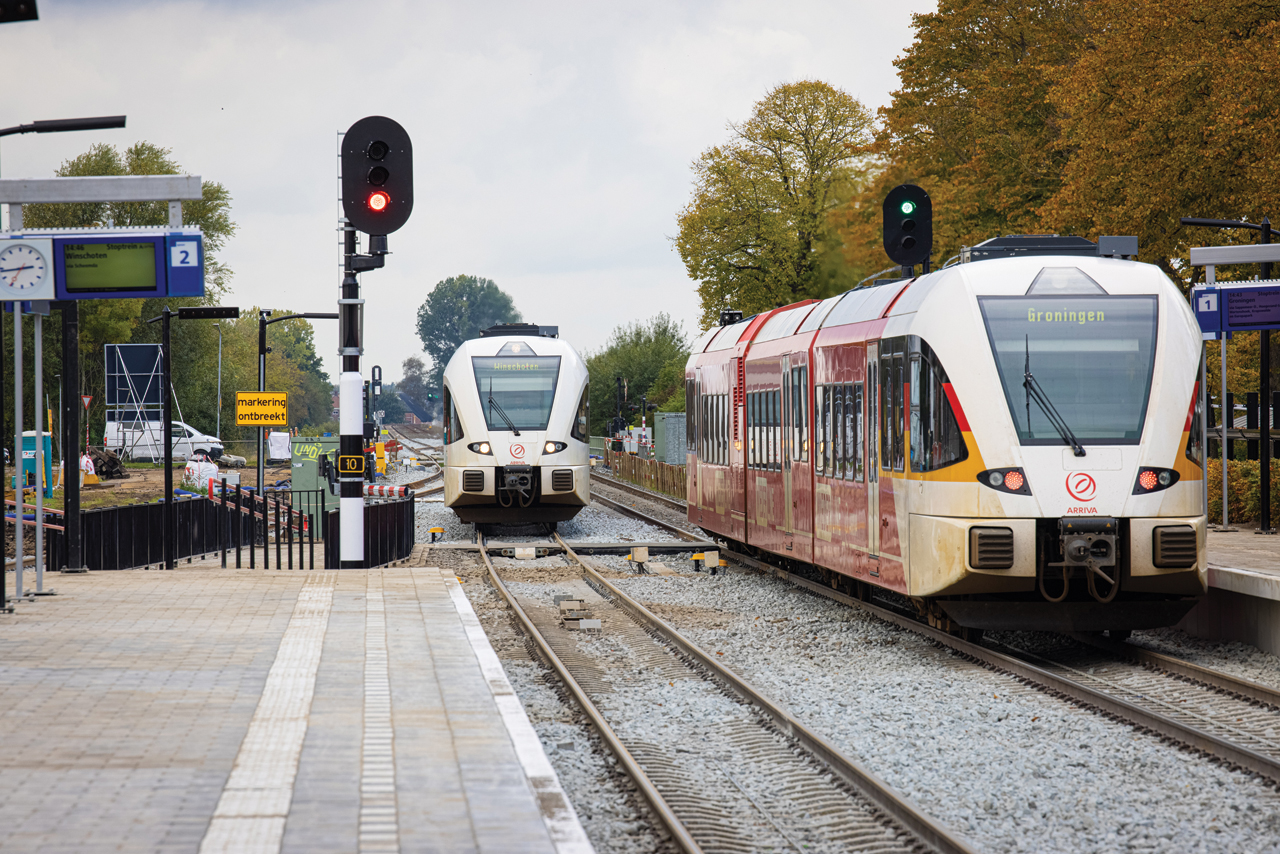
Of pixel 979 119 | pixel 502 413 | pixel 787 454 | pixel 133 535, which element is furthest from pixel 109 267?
pixel 979 119

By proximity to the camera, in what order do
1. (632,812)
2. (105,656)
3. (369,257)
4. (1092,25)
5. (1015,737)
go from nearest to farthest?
(632,812) → (1015,737) → (105,656) → (369,257) → (1092,25)

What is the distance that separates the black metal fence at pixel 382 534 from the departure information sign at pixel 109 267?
4.65 m

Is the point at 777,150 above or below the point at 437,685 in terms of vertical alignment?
above

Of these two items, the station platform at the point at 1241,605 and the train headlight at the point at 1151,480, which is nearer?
the train headlight at the point at 1151,480

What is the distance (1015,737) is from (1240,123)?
17693mm

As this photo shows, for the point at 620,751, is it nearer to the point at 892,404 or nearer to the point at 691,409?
the point at 892,404

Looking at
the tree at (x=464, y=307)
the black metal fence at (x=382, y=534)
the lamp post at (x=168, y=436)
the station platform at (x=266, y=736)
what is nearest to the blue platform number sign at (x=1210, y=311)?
the station platform at (x=266, y=736)

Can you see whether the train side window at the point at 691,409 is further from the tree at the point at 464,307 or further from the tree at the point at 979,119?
the tree at the point at 464,307

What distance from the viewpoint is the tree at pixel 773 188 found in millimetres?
50344

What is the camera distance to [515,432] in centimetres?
2436

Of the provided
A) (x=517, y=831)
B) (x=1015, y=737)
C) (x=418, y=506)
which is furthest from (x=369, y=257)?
(x=418, y=506)

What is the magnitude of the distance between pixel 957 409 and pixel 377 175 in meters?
6.00

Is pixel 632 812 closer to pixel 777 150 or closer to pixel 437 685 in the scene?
pixel 437 685

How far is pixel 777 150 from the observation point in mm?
51312
